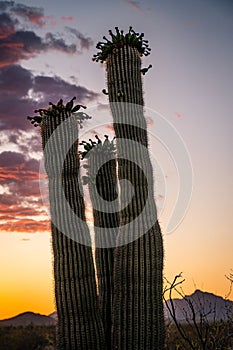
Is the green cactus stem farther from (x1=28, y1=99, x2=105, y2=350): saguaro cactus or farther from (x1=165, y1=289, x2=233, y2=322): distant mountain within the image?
(x1=165, y1=289, x2=233, y2=322): distant mountain

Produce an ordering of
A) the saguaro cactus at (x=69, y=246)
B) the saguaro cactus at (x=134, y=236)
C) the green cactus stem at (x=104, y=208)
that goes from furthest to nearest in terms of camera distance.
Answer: the green cactus stem at (x=104, y=208) → the saguaro cactus at (x=69, y=246) → the saguaro cactus at (x=134, y=236)

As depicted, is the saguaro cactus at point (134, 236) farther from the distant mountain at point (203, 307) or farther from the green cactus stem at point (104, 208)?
the green cactus stem at point (104, 208)

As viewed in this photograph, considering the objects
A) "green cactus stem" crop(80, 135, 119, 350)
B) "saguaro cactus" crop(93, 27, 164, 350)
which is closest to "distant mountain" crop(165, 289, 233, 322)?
"saguaro cactus" crop(93, 27, 164, 350)

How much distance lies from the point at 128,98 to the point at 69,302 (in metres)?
3.57

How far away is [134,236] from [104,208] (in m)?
1.55

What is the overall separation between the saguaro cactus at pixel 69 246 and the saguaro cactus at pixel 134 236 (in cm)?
57

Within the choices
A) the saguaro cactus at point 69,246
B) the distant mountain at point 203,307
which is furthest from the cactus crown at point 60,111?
the distant mountain at point 203,307

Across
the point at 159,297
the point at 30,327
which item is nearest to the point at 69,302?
the point at 159,297

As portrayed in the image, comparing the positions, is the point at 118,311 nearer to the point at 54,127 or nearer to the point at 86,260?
the point at 86,260

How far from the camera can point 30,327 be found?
883 inches

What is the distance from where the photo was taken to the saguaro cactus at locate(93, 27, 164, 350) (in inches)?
331

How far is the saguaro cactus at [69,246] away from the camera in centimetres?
889

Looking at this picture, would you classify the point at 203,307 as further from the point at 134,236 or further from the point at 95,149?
the point at 95,149

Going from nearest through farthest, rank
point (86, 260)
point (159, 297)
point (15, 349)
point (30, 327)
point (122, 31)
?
point (159, 297), point (86, 260), point (122, 31), point (15, 349), point (30, 327)
